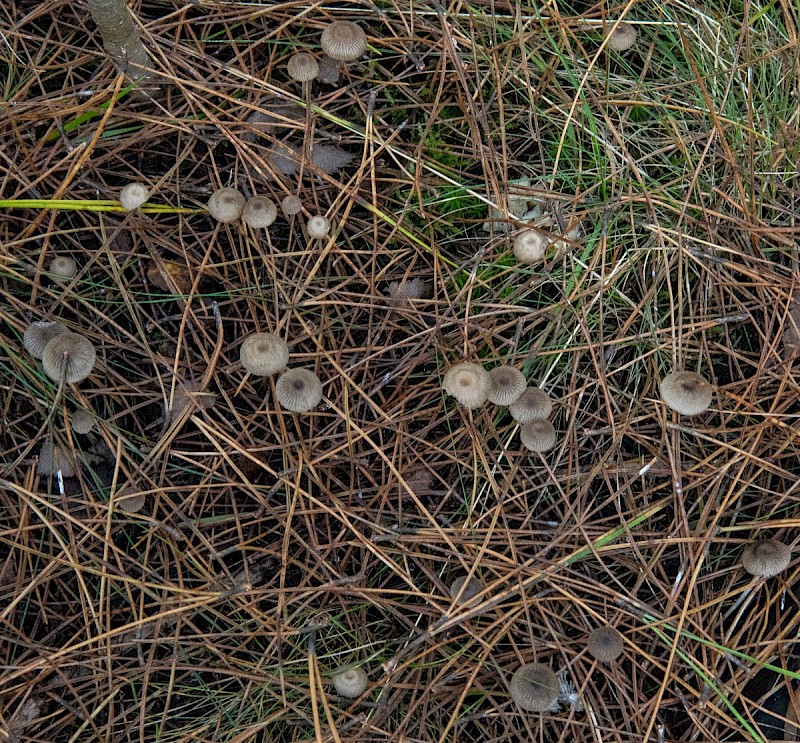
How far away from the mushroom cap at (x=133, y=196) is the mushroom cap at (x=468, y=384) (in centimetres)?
135

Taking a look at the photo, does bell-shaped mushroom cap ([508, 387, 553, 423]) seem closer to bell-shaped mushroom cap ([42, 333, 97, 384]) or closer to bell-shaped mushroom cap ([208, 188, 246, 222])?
bell-shaped mushroom cap ([208, 188, 246, 222])

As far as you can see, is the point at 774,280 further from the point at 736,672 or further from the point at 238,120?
the point at 238,120

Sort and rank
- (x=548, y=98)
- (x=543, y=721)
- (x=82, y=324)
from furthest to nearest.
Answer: (x=548, y=98)
(x=82, y=324)
(x=543, y=721)

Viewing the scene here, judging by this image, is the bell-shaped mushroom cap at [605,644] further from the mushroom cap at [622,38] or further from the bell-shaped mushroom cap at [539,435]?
the mushroom cap at [622,38]

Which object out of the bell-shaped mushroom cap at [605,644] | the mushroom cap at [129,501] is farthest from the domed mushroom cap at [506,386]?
the mushroom cap at [129,501]

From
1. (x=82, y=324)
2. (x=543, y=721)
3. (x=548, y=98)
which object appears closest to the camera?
(x=543, y=721)

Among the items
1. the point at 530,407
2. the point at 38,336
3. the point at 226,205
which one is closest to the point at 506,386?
the point at 530,407

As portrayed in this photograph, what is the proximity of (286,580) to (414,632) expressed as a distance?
52 centimetres

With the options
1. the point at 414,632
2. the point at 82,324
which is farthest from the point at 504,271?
the point at 82,324

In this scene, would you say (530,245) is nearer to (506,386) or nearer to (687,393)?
(506,386)

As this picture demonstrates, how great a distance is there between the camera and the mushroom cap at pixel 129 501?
2.71m

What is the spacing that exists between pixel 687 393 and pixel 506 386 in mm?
665

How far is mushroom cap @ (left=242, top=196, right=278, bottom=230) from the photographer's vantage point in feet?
8.98

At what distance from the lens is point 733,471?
283 centimetres
